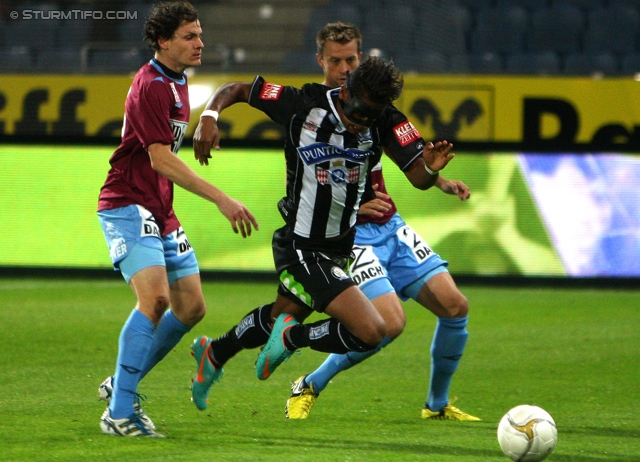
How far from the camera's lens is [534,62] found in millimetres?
14203

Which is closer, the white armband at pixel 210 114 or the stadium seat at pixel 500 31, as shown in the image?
the white armband at pixel 210 114

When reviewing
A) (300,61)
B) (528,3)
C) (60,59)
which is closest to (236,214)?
(300,61)

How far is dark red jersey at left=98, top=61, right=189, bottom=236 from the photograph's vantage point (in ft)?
15.4

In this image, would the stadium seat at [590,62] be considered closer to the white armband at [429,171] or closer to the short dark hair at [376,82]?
the white armband at [429,171]

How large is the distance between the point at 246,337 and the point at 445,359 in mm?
1096

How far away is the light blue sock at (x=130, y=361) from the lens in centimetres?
457

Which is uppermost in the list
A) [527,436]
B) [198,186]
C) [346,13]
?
[346,13]

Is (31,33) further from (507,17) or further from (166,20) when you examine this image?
(166,20)

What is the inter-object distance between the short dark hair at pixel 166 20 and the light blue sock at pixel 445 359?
2049mm

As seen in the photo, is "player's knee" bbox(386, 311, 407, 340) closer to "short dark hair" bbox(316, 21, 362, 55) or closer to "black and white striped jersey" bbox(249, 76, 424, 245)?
"black and white striped jersey" bbox(249, 76, 424, 245)

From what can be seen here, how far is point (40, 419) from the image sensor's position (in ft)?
16.3

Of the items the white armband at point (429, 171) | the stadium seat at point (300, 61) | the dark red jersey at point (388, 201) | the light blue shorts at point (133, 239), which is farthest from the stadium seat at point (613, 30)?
the light blue shorts at point (133, 239)

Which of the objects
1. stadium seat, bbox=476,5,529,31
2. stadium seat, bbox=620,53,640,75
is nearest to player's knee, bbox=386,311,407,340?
stadium seat, bbox=620,53,640,75

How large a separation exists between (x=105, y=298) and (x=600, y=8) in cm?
860
